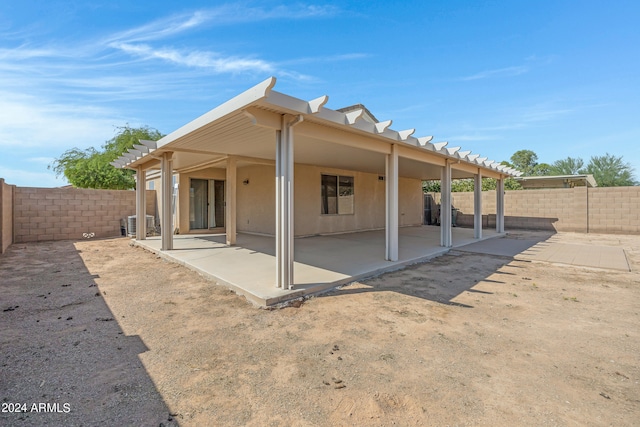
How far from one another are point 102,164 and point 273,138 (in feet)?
57.0

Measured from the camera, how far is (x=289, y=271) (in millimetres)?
4129

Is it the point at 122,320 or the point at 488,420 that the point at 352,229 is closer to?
the point at 122,320

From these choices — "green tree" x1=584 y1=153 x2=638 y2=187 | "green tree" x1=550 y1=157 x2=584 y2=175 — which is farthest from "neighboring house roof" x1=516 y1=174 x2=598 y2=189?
"green tree" x1=550 y1=157 x2=584 y2=175

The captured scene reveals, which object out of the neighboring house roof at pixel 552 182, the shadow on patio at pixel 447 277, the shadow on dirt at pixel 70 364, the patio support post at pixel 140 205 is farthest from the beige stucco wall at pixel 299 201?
the neighboring house roof at pixel 552 182

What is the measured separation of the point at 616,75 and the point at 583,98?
247cm

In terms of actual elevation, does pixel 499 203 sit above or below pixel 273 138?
below

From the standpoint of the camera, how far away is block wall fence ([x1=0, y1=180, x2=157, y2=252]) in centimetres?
932

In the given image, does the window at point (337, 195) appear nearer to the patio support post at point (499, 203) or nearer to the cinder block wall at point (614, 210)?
the patio support post at point (499, 203)

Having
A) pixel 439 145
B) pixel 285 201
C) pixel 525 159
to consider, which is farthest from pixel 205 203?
pixel 525 159

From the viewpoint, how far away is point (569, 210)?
41.8 feet

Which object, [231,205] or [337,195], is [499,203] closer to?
[337,195]

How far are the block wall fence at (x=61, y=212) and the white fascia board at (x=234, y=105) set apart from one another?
7.26 meters

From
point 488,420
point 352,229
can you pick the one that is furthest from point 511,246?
point 488,420

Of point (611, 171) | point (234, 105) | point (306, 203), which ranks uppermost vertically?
point (611, 171)
